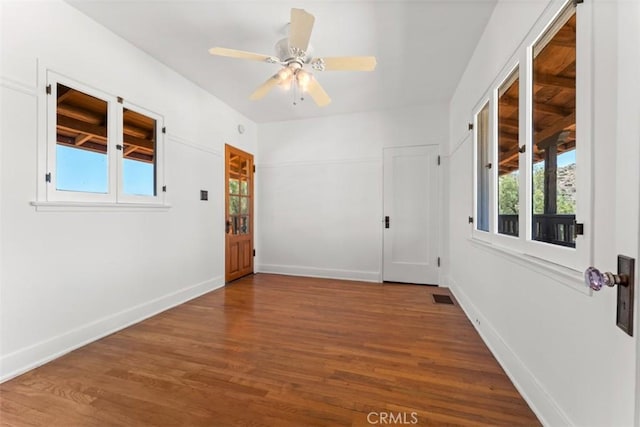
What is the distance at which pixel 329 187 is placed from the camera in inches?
184

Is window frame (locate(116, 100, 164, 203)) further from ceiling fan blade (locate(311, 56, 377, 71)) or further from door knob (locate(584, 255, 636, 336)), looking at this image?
door knob (locate(584, 255, 636, 336))

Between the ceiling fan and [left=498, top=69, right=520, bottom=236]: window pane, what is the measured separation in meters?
1.07

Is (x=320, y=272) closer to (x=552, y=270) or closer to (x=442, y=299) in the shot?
(x=442, y=299)

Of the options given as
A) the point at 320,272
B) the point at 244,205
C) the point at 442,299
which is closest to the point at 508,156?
the point at 442,299

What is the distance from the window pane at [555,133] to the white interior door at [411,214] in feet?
8.41

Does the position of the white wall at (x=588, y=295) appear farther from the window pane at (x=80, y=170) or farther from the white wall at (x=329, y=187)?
the window pane at (x=80, y=170)

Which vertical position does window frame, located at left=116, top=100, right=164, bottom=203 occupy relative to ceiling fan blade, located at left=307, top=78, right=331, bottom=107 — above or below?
below

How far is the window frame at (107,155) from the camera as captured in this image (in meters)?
2.07

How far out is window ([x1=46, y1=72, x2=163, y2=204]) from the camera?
2.16 metres

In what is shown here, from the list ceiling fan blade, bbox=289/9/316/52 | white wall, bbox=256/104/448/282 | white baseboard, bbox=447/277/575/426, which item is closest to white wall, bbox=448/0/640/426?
white baseboard, bbox=447/277/575/426

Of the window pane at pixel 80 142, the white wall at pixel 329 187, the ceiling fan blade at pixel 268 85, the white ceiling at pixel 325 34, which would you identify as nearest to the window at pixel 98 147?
the window pane at pixel 80 142

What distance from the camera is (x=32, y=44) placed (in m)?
2.01

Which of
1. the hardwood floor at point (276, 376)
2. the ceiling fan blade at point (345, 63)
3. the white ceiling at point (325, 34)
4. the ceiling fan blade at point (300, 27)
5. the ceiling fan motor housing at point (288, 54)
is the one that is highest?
the white ceiling at point (325, 34)

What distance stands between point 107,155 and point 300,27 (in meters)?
2.12
